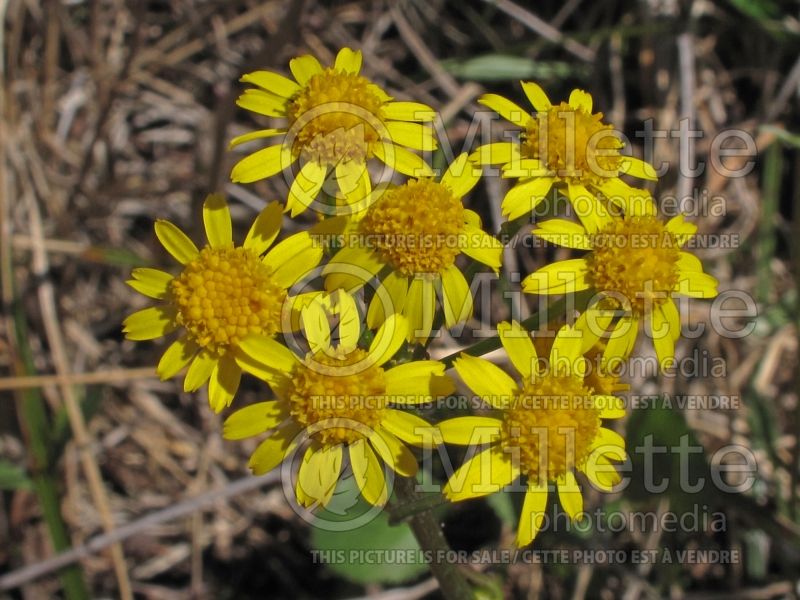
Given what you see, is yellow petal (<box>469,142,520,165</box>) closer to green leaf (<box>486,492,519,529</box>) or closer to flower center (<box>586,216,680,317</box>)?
flower center (<box>586,216,680,317</box>)

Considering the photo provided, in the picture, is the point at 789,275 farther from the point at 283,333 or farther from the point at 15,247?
the point at 15,247

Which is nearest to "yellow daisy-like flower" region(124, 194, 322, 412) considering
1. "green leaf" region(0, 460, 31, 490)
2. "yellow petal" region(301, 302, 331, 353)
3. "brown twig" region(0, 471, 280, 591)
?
"yellow petal" region(301, 302, 331, 353)

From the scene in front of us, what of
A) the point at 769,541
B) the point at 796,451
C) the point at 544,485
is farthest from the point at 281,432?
the point at 769,541

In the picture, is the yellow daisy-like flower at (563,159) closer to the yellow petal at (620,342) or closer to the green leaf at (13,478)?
the yellow petal at (620,342)

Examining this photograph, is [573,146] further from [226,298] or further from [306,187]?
[226,298]

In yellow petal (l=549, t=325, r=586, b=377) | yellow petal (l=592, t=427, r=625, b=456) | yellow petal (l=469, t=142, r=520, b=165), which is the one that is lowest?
yellow petal (l=592, t=427, r=625, b=456)

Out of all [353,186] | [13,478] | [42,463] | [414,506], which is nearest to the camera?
[414,506]

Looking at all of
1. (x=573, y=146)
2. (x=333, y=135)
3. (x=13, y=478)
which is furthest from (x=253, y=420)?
(x=13, y=478)

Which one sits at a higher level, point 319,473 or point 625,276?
point 625,276
